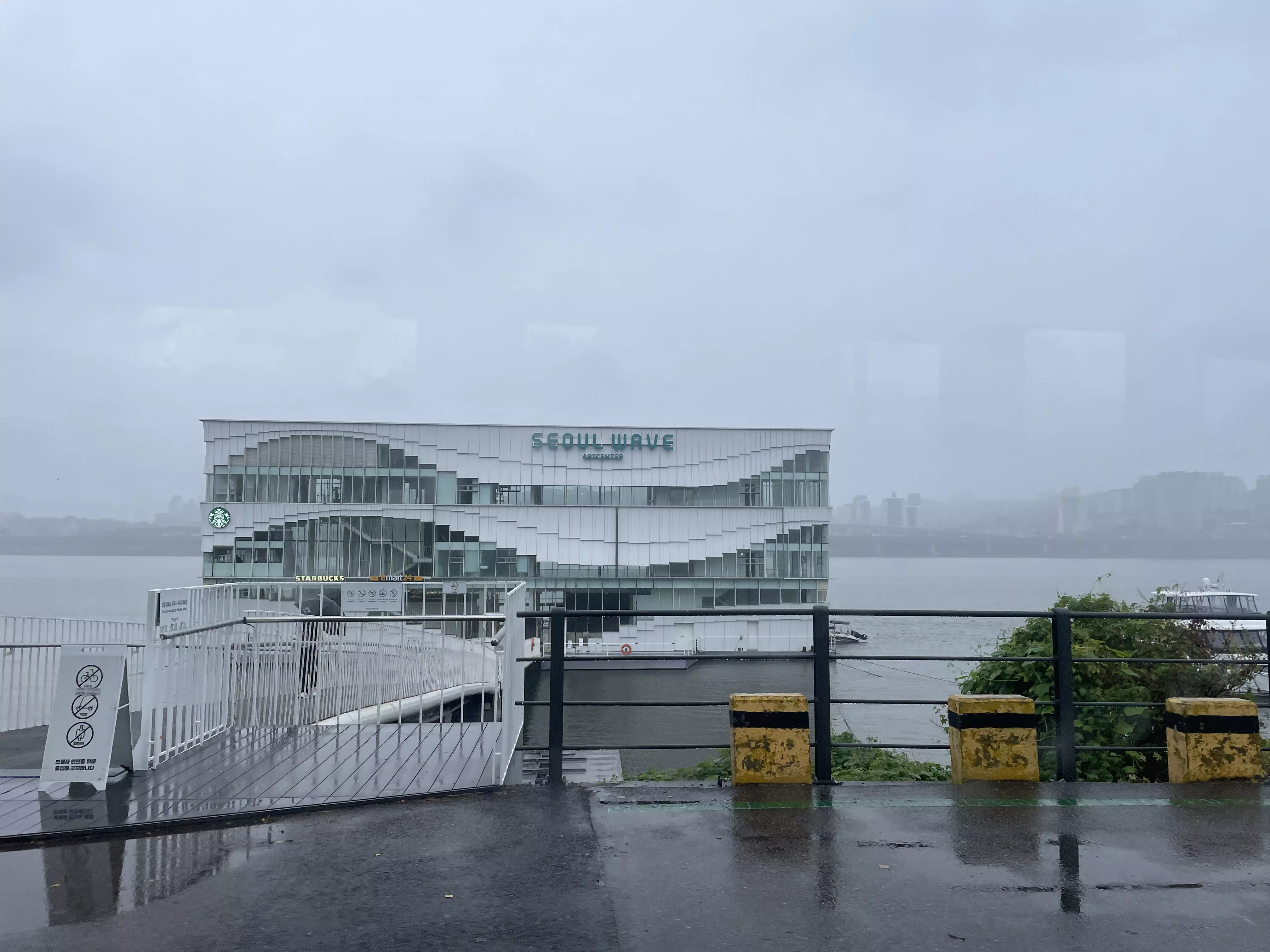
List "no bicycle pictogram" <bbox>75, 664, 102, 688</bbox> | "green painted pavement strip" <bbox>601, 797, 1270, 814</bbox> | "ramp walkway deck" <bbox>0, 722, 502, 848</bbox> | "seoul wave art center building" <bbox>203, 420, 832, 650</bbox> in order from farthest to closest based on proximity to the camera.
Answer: "seoul wave art center building" <bbox>203, 420, 832, 650</bbox> → "no bicycle pictogram" <bbox>75, 664, 102, 688</bbox> → "green painted pavement strip" <bbox>601, 797, 1270, 814</bbox> → "ramp walkway deck" <bbox>0, 722, 502, 848</bbox>

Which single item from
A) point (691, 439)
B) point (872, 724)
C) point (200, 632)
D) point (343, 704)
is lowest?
point (872, 724)

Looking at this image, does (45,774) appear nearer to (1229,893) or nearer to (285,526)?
(1229,893)

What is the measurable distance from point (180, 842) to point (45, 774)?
2160 millimetres

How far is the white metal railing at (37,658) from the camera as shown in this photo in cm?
1168

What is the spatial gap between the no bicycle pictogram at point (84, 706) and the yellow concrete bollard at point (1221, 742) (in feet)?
30.2

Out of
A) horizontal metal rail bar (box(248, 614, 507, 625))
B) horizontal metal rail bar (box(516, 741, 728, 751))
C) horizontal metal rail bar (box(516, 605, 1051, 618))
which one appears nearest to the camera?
horizontal metal rail bar (box(516, 741, 728, 751))

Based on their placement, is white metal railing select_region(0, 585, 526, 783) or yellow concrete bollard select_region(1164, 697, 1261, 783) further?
white metal railing select_region(0, 585, 526, 783)

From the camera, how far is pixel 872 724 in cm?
5800

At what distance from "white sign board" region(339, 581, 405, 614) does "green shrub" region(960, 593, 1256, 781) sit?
11887 millimetres

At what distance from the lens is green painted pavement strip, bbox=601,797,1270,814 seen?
686cm

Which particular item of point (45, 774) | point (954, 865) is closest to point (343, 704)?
point (45, 774)

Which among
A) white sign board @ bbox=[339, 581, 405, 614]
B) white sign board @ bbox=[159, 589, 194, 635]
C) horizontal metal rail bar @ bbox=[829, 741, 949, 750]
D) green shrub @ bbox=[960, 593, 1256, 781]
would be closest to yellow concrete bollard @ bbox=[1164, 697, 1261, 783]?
green shrub @ bbox=[960, 593, 1256, 781]

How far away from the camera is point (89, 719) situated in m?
7.63

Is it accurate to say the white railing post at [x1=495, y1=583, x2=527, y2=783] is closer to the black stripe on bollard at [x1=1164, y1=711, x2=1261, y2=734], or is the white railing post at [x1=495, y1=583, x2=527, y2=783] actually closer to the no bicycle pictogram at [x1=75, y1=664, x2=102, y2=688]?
the no bicycle pictogram at [x1=75, y1=664, x2=102, y2=688]
